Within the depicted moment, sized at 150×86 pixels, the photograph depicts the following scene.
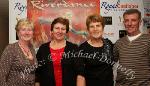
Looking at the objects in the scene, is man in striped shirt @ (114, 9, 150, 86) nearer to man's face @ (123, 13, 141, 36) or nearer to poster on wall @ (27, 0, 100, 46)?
man's face @ (123, 13, 141, 36)

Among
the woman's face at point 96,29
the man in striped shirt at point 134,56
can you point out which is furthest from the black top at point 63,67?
the man in striped shirt at point 134,56

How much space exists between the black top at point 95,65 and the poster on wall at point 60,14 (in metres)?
0.69

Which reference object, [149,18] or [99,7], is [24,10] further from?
[149,18]

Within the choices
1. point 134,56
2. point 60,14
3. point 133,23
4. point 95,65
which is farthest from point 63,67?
point 60,14

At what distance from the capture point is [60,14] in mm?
3045

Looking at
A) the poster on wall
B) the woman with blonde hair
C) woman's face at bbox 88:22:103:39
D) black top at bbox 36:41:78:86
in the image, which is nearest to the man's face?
woman's face at bbox 88:22:103:39

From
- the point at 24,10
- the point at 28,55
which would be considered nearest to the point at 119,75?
the point at 28,55

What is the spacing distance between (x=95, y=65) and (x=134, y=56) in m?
0.34

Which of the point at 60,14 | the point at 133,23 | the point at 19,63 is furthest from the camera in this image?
the point at 60,14

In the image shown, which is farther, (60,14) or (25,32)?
(60,14)

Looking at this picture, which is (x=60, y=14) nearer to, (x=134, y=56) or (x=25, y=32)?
(x=25, y=32)

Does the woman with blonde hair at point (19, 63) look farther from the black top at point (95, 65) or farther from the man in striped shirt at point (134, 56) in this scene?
the man in striped shirt at point (134, 56)

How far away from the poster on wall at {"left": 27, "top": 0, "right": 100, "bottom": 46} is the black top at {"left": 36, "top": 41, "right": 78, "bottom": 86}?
1.97 ft

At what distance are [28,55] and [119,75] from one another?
32.6 inches
